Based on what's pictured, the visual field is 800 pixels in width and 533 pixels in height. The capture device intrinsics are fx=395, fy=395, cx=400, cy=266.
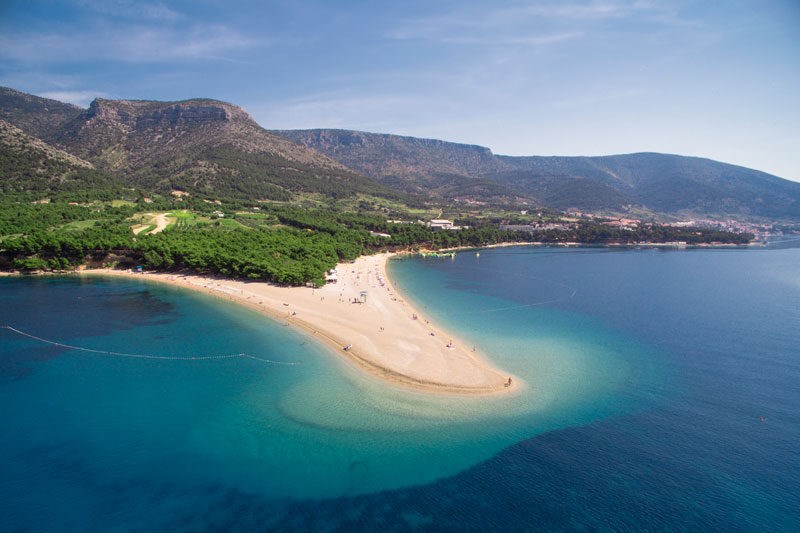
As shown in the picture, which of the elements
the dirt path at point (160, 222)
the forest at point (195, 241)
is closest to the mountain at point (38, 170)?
the forest at point (195, 241)

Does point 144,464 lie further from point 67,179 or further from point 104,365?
point 67,179

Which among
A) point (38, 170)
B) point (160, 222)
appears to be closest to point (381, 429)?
point (160, 222)

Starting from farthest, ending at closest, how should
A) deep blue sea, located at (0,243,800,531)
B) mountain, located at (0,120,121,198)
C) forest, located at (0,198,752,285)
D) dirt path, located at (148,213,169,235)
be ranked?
mountain, located at (0,120,121,198) → dirt path, located at (148,213,169,235) → forest, located at (0,198,752,285) → deep blue sea, located at (0,243,800,531)

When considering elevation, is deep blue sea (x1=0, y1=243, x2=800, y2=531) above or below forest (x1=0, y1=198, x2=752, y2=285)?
below

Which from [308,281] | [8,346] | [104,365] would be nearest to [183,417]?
[104,365]

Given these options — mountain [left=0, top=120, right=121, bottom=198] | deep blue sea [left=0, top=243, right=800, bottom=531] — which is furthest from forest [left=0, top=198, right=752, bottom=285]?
deep blue sea [left=0, top=243, right=800, bottom=531]

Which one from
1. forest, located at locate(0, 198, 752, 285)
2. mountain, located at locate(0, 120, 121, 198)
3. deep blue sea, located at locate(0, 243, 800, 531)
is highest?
mountain, located at locate(0, 120, 121, 198)

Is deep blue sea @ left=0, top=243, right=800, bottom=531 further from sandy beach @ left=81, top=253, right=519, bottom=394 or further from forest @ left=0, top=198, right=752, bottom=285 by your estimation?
forest @ left=0, top=198, right=752, bottom=285

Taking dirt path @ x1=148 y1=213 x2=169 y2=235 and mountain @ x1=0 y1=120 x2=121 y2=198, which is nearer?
dirt path @ x1=148 y1=213 x2=169 y2=235
